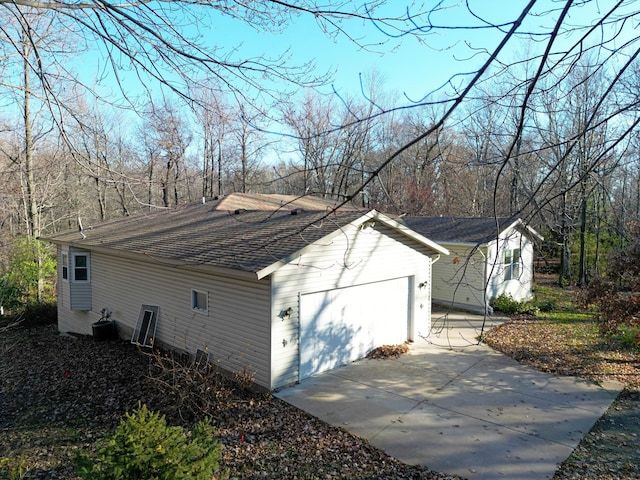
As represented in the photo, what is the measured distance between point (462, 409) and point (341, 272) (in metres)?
3.53

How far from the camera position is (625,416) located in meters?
7.09

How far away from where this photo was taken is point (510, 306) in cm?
1580

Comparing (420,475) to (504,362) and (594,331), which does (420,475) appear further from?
(594,331)

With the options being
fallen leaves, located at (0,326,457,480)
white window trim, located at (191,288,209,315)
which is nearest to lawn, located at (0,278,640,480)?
fallen leaves, located at (0,326,457,480)

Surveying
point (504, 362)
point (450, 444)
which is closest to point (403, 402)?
point (450, 444)

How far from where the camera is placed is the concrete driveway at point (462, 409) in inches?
228

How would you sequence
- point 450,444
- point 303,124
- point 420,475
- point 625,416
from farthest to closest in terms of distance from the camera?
1. point 625,416
2. point 450,444
3. point 420,475
4. point 303,124

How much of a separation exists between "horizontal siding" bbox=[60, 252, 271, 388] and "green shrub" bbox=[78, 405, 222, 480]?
12.5 ft

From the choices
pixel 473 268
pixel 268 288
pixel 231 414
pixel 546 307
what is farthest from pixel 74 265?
pixel 546 307

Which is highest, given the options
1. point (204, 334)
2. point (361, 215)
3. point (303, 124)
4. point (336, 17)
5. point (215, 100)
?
point (336, 17)

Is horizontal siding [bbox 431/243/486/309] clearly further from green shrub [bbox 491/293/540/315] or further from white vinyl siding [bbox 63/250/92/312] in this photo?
white vinyl siding [bbox 63/250/92/312]

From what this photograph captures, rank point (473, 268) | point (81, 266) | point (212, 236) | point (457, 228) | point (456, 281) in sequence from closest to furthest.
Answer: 1. point (212, 236)
2. point (81, 266)
3. point (473, 268)
4. point (456, 281)
5. point (457, 228)

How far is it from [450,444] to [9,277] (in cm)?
1876

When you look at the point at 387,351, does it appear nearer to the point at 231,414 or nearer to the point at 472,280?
the point at 231,414
